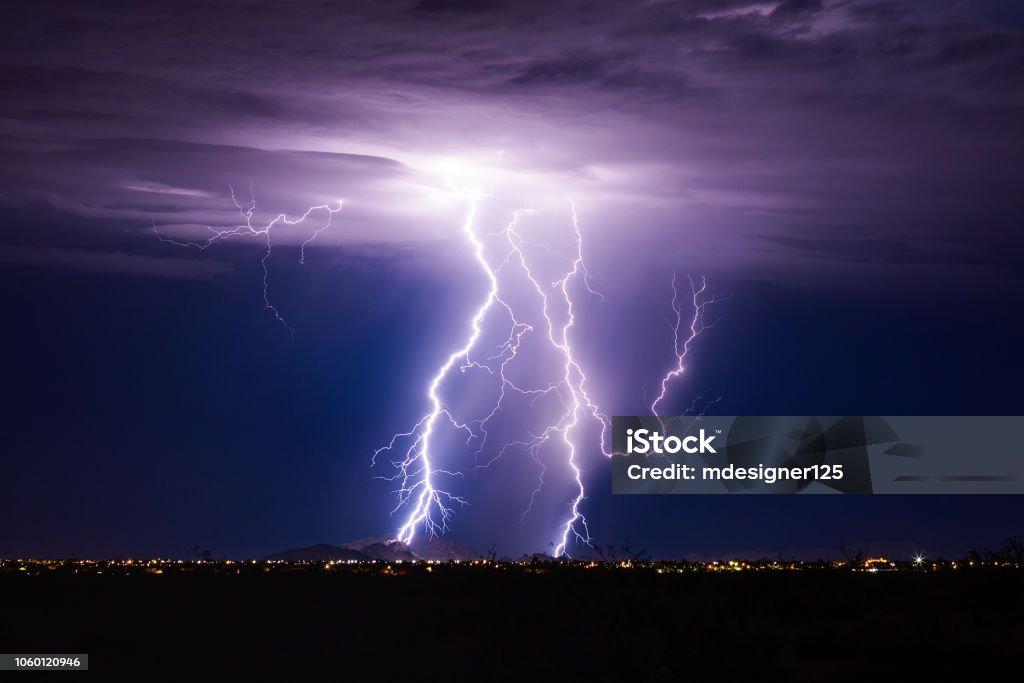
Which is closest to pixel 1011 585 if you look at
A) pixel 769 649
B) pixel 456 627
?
pixel 769 649

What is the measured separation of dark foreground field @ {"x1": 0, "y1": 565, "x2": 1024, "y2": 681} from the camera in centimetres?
1778

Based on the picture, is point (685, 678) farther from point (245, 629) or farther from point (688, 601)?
point (245, 629)

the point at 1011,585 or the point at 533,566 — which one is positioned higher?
the point at 533,566

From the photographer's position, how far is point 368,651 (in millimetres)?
19062

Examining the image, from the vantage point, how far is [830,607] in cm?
2002

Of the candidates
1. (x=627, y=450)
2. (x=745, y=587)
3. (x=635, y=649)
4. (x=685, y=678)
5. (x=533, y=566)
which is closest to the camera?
(x=685, y=678)

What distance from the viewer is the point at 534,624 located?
65.0 feet

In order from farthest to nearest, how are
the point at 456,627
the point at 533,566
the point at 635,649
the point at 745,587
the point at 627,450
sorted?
the point at 627,450 < the point at 533,566 < the point at 745,587 < the point at 456,627 < the point at 635,649

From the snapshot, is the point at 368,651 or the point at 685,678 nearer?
the point at 685,678

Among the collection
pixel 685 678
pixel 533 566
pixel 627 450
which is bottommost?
pixel 685 678

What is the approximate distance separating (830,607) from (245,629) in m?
8.28

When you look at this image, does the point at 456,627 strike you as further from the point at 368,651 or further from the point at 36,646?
the point at 36,646

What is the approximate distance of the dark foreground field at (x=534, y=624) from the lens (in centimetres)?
1778

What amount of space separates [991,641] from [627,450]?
42.4 feet
